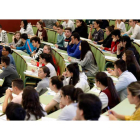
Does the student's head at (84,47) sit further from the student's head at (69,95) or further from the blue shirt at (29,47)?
the student's head at (69,95)

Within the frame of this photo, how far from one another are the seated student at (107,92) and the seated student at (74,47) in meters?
2.55

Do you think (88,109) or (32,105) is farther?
(32,105)

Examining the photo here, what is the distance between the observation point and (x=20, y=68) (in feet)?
20.5

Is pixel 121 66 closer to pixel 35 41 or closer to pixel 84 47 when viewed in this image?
pixel 84 47

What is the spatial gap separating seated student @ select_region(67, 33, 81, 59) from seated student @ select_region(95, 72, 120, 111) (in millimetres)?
2546

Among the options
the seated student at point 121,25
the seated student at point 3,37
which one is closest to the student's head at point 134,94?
the seated student at point 3,37

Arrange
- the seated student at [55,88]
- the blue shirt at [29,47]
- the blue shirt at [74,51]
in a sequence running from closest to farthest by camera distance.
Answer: the seated student at [55,88] → the blue shirt at [74,51] → the blue shirt at [29,47]

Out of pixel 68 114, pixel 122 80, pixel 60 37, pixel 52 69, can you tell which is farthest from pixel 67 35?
pixel 68 114

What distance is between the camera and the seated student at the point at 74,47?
21.0 feet

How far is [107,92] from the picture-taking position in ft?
12.4

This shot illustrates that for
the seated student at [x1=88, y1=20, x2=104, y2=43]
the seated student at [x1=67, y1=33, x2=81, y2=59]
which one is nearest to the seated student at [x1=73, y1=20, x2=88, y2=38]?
the seated student at [x1=88, y1=20, x2=104, y2=43]

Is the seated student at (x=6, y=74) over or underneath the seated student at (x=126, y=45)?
underneath

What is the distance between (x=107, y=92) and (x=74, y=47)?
294 centimetres
